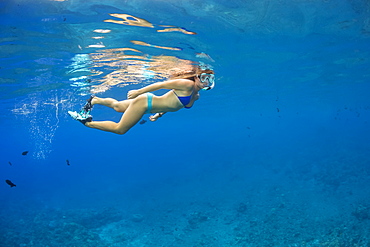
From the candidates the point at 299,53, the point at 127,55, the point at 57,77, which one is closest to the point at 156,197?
the point at 57,77

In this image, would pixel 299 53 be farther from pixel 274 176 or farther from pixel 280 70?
pixel 274 176

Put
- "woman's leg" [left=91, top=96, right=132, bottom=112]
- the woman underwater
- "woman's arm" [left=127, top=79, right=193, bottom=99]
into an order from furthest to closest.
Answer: "woman's leg" [left=91, top=96, right=132, bottom=112] → the woman underwater → "woman's arm" [left=127, top=79, right=193, bottom=99]

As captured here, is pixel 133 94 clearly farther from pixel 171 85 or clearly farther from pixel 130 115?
pixel 171 85

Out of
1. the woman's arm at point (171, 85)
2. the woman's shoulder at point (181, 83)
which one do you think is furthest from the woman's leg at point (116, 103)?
the woman's shoulder at point (181, 83)

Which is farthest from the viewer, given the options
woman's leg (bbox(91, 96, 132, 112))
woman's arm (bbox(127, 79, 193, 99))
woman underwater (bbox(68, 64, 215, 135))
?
woman's leg (bbox(91, 96, 132, 112))

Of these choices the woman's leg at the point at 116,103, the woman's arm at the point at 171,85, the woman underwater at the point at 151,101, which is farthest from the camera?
the woman's leg at the point at 116,103

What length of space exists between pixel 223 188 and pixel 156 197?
7.68 metres

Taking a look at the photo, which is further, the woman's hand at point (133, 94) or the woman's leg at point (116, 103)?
the woman's leg at point (116, 103)

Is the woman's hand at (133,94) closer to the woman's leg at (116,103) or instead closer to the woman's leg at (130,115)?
the woman's leg at (130,115)

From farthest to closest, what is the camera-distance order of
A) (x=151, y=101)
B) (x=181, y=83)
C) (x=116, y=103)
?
(x=116, y=103), (x=151, y=101), (x=181, y=83)

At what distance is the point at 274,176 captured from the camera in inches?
1107

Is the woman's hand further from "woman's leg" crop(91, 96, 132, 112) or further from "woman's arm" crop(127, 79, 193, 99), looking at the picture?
"woman's leg" crop(91, 96, 132, 112)

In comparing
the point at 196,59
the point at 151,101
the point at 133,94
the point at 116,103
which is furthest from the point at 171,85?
the point at 196,59

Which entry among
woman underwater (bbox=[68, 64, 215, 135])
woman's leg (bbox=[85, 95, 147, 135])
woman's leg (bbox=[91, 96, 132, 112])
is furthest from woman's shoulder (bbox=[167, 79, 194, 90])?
woman's leg (bbox=[91, 96, 132, 112])
